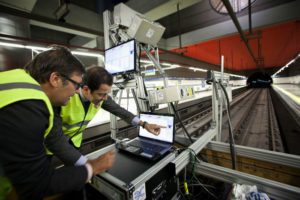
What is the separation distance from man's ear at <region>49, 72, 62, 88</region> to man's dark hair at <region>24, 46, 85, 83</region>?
1cm

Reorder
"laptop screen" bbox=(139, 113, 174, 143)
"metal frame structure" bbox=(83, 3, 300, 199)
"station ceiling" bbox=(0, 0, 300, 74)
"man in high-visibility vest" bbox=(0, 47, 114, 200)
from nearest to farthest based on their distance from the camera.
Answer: "man in high-visibility vest" bbox=(0, 47, 114, 200) → "metal frame structure" bbox=(83, 3, 300, 199) → "laptop screen" bbox=(139, 113, 174, 143) → "station ceiling" bbox=(0, 0, 300, 74)

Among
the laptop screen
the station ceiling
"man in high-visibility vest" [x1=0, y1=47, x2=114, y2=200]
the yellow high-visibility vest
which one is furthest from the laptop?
the station ceiling

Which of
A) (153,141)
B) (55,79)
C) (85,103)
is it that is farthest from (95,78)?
(153,141)

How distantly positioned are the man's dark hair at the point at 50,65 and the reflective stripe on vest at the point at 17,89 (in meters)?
0.11

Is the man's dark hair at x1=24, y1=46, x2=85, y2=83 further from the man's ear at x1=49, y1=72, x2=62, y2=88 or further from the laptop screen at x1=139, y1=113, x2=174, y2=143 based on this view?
the laptop screen at x1=139, y1=113, x2=174, y2=143

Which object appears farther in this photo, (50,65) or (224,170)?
(224,170)

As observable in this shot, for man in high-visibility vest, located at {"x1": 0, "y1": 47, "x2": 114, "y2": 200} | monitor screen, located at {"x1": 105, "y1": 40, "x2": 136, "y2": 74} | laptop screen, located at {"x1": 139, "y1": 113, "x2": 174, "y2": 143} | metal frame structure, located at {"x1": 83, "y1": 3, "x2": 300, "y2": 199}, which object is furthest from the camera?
monitor screen, located at {"x1": 105, "y1": 40, "x2": 136, "y2": 74}

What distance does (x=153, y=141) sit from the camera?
4.66 ft

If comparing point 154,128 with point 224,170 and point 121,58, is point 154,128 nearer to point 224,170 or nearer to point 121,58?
point 224,170

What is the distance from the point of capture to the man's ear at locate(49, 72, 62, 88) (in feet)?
2.39

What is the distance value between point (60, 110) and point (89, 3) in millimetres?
4814

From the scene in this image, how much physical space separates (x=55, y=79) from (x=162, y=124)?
3.17 feet

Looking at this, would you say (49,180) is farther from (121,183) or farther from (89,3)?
(89,3)

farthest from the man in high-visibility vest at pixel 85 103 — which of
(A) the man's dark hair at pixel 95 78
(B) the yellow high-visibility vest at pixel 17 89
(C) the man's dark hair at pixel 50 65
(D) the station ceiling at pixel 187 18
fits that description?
(D) the station ceiling at pixel 187 18
